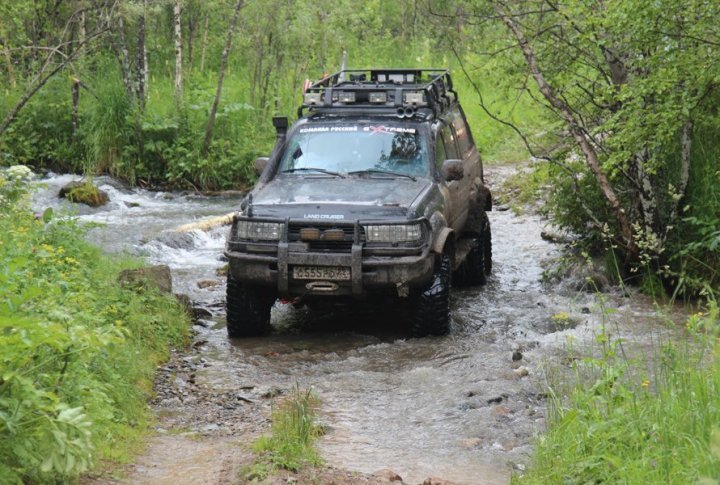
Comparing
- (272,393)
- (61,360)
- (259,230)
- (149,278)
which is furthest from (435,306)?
(61,360)

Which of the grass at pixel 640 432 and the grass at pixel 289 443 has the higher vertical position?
the grass at pixel 640 432

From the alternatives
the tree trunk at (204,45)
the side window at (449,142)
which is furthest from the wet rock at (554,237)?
the tree trunk at (204,45)

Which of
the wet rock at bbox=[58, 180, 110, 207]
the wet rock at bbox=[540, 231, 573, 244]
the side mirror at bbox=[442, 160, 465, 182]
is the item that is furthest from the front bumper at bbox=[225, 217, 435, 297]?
the wet rock at bbox=[58, 180, 110, 207]

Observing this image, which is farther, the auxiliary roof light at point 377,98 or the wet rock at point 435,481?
the auxiliary roof light at point 377,98

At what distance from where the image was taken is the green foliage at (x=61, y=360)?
4172 millimetres

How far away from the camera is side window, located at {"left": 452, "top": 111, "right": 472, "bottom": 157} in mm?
11242

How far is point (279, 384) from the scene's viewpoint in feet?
26.0

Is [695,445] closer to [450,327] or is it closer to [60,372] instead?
[60,372]

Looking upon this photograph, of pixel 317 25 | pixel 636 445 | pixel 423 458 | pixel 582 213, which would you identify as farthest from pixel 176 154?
pixel 636 445

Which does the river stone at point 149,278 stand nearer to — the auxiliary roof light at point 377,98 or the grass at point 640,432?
the auxiliary roof light at point 377,98

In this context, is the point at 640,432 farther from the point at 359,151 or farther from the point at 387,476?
the point at 359,151

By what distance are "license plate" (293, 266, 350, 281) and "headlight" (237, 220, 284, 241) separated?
14.0 inches

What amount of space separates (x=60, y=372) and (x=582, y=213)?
7.90 metres

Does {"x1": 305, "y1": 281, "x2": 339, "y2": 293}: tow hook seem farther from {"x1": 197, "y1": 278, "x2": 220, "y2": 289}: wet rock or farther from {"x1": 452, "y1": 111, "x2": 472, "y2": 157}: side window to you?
{"x1": 197, "y1": 278, "x2": 220, "y2": 289}: wet rock
